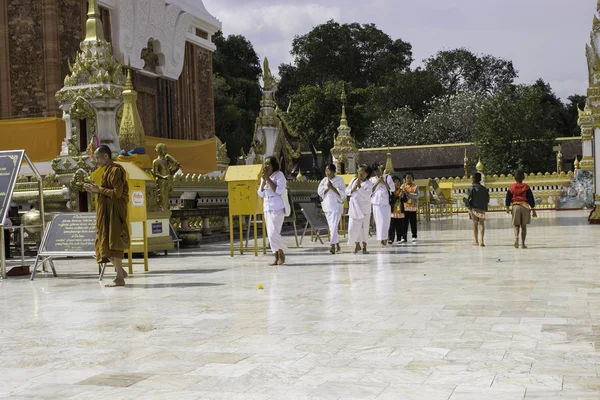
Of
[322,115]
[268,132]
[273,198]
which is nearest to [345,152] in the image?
[268,132]

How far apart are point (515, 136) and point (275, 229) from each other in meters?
32.6

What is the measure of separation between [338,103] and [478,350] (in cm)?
3947

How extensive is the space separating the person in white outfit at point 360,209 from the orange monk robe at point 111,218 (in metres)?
5.02

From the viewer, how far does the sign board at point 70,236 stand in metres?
9.91

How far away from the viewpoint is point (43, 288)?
9172 mm

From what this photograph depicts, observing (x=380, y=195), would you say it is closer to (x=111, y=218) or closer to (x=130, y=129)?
(x=130, y=129)

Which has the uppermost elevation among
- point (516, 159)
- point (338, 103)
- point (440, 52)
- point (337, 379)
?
point (440, 52)

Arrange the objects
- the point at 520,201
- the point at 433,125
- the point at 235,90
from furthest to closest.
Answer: the point at 433,125
the point at 235,90
the point at 520,201

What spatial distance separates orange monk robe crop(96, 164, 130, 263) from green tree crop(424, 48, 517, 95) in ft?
172

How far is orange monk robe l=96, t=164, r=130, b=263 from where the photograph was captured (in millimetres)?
9164

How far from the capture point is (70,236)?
10.0 m

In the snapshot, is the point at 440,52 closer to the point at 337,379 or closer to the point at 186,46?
the point at 186,46

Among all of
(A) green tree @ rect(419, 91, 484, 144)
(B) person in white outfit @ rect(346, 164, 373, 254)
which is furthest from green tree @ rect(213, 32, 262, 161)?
(B) person in white outfit @ rect(346, 164, 373, 254)

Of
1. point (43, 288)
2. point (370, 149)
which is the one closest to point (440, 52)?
point (370, 149)
